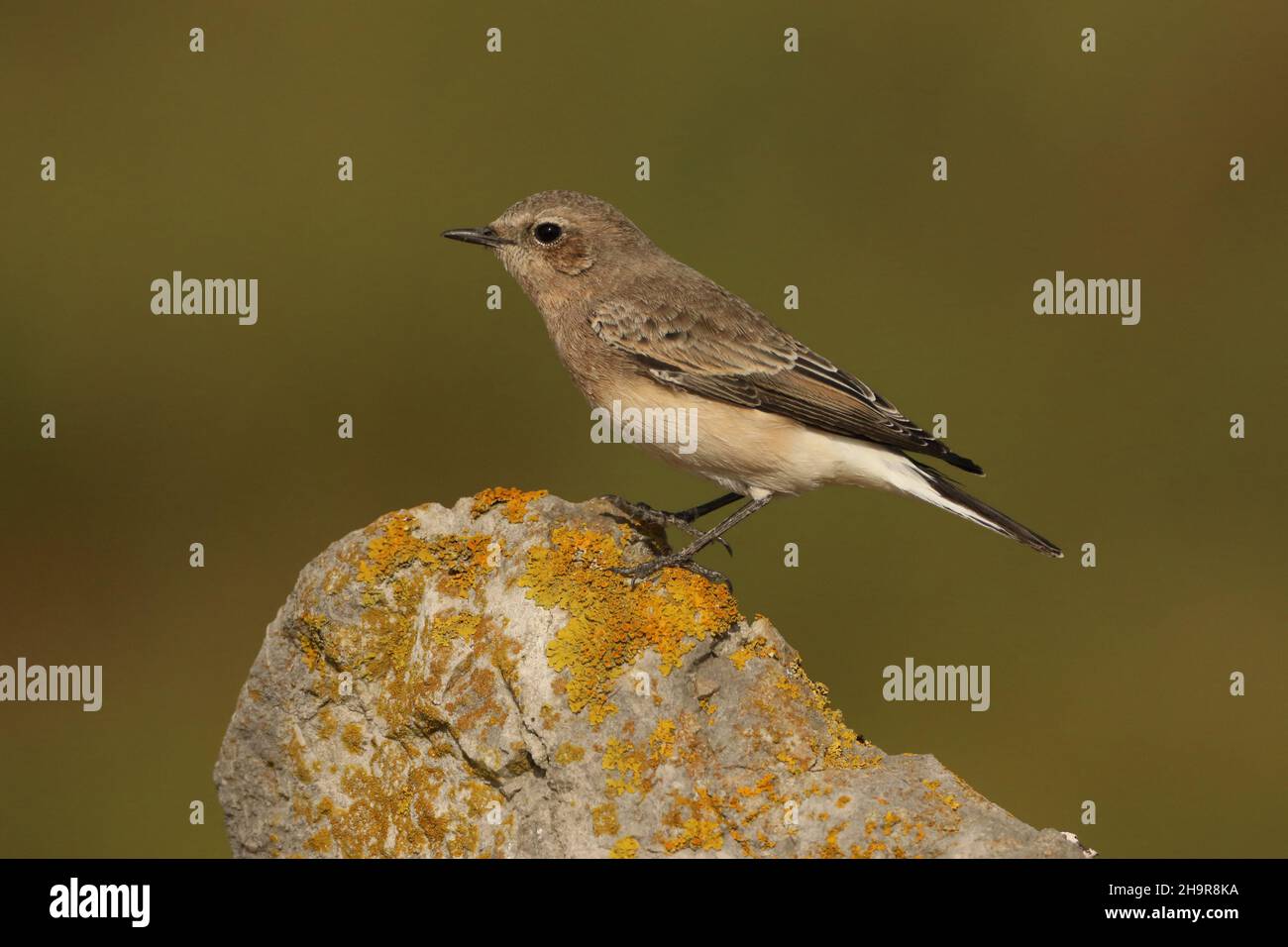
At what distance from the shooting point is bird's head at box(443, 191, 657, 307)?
1035 centimetres

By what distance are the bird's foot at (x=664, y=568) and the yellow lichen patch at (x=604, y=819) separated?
50.9 inches

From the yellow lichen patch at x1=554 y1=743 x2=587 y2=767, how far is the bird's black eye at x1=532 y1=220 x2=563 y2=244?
13.8 ft

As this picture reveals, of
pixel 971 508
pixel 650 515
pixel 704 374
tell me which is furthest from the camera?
pixel 704 374

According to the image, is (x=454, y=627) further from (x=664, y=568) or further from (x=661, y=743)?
(x=661, y=743)

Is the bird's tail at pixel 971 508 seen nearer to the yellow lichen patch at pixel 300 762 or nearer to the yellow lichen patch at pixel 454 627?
the yellow lichen patch at pixel 454 627

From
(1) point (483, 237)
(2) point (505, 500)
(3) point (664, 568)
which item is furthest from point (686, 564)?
(1) point (483, 237)

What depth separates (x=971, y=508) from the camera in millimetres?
9422

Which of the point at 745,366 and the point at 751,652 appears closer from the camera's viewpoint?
the point at 751,652

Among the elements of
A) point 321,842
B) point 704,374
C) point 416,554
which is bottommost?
point 321,842

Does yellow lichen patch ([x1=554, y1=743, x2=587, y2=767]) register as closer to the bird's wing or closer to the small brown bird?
the small brown bird

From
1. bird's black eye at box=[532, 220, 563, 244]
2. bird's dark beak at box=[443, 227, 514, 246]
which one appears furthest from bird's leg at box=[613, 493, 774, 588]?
bird's dark beak at box=[443, 227, 514, 246]

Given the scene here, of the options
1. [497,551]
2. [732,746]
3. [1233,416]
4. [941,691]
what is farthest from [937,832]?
[1233,416]

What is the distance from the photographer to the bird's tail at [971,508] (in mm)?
9289

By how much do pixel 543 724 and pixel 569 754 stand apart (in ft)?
0.68
